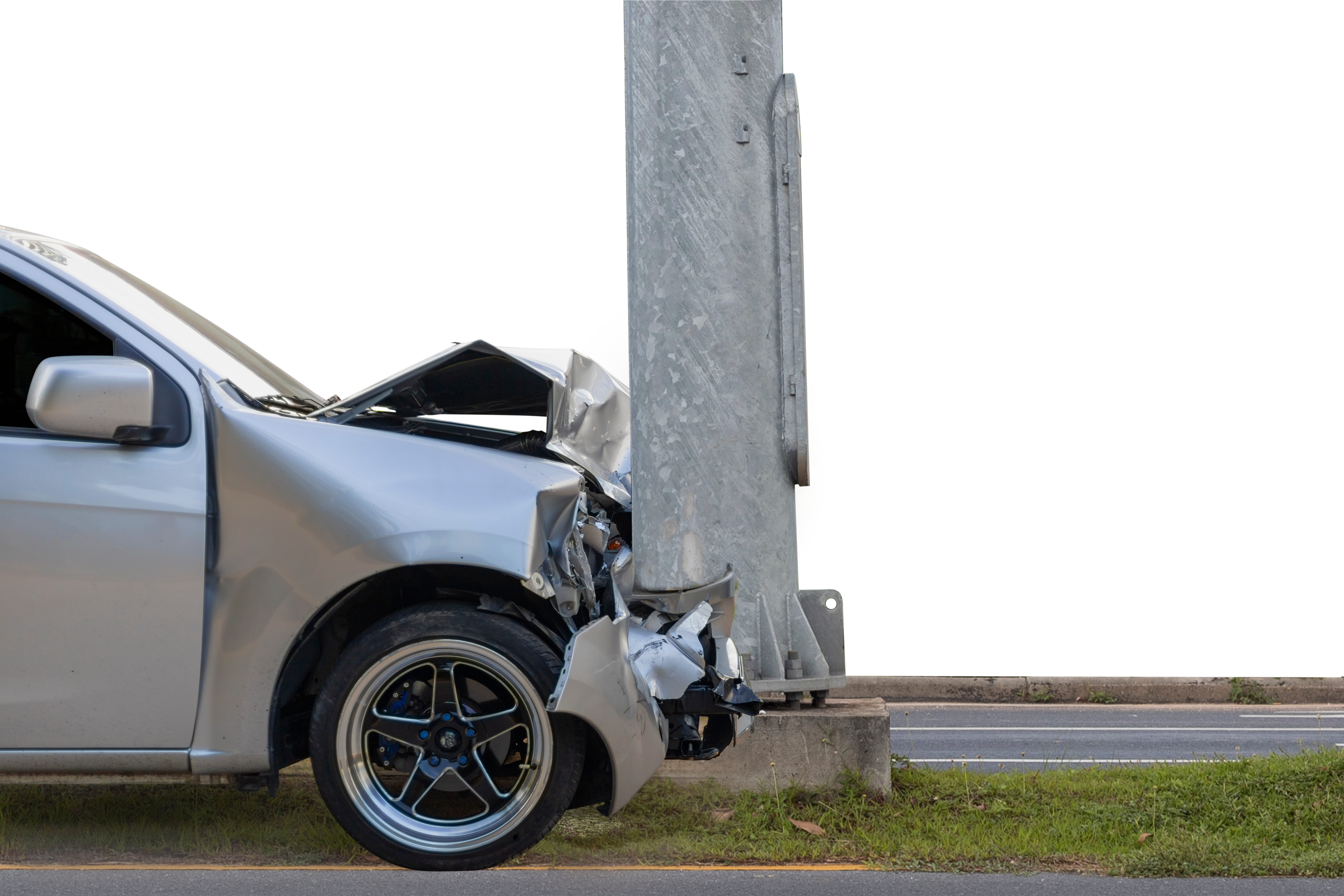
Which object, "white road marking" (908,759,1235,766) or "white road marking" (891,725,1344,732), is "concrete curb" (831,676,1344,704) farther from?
"white road marking" (908,759,1235,766)

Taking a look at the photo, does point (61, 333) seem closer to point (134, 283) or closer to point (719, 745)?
point (134, 283)

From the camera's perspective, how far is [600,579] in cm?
429

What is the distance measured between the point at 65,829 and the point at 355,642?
2803 millimetres

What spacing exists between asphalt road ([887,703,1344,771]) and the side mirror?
5.82 meters

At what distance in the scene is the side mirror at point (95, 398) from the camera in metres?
3.42

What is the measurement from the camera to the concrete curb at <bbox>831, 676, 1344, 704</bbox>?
42.6ft

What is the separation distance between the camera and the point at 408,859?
11.9 ft

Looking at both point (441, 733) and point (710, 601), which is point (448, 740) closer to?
point (441, 733)

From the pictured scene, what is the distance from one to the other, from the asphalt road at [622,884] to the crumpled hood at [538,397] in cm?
155

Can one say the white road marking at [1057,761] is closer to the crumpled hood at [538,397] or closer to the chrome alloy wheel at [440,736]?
the crumpled hood at [538,397]

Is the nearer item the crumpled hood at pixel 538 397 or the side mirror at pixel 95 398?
the side mirror at pixel 95 398

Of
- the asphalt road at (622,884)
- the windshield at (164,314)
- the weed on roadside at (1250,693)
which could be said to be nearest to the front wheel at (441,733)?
the windshield at (164,314)

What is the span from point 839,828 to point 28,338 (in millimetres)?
3793

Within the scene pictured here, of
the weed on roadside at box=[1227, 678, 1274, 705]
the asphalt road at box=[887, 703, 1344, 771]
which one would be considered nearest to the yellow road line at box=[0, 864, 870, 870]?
the asphalt road at box=[887, 703, 1344, 771]
